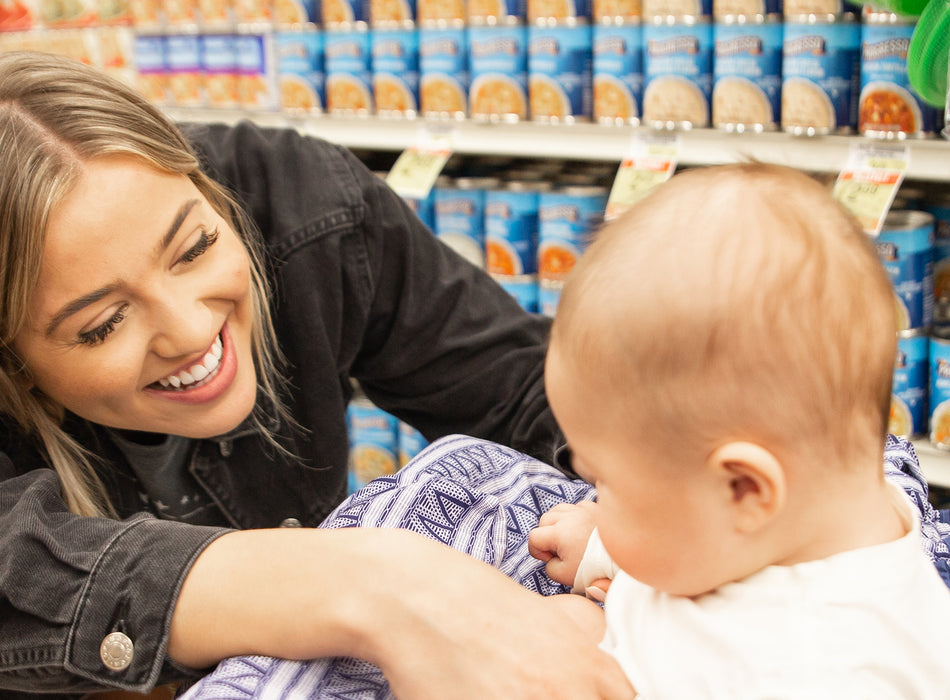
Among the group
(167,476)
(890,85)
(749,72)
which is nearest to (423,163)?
(749,72)

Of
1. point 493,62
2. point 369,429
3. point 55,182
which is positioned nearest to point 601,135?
point 493,62

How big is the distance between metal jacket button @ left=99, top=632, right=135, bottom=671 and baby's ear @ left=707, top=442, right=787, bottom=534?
1.49 ft

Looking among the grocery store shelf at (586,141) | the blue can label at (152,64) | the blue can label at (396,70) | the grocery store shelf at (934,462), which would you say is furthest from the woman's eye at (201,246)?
the blue can label at (152,64)

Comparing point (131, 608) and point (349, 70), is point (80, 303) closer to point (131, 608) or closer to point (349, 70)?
point (131, 608)

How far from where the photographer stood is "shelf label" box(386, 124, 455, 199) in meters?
1.84

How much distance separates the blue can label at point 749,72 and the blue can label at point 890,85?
0.14 m

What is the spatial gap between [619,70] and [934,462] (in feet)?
2.85

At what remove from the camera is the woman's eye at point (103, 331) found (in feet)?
2.78

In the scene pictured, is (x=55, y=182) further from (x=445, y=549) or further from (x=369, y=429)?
(x=369, y=429)

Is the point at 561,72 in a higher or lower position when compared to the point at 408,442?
higher

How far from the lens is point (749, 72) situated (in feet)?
5.08

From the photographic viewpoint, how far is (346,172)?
1172 millimetres

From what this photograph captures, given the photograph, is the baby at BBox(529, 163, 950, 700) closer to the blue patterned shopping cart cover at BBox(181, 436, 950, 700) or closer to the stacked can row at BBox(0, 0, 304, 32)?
the blue patterned shopping cart cover at BBox(181, 436, 950, 700)

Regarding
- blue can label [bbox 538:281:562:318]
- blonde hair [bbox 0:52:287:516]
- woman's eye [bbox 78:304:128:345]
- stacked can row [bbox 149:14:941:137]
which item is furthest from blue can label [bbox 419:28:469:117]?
woman's eye [bbox 78:304:128:345]
